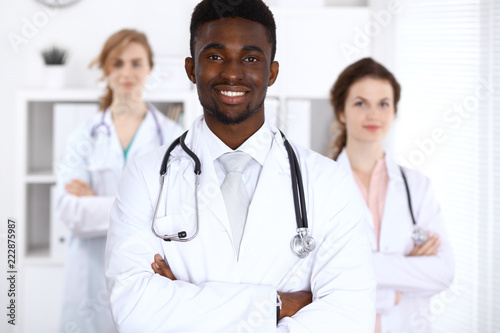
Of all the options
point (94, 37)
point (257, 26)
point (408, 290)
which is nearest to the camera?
point (257, 26)

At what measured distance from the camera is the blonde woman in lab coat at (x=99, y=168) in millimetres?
2227

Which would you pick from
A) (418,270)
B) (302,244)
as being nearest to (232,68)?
(302,244)

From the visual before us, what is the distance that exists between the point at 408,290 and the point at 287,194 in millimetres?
667

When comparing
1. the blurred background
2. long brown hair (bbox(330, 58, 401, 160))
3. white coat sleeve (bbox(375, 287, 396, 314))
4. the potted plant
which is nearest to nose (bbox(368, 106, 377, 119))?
long brown hair (bbox(330, 58, 401, 160))

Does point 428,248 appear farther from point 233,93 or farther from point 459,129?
point 459,129

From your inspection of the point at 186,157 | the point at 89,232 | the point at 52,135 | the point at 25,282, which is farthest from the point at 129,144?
the point at 186,157

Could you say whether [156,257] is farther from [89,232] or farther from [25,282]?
[25,282]

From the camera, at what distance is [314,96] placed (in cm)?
259

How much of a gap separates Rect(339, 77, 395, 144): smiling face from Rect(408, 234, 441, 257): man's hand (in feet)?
1.15

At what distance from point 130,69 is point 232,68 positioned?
141cm

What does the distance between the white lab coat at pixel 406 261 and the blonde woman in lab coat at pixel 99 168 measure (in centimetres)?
98

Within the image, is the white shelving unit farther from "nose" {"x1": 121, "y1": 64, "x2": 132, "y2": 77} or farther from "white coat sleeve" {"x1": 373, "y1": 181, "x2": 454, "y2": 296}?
"white coat sleeve" {"x1": 373, "y1": 181, "x2": 454, "y2": 296}

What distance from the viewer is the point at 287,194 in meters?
1.14

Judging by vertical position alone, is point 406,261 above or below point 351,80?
below
